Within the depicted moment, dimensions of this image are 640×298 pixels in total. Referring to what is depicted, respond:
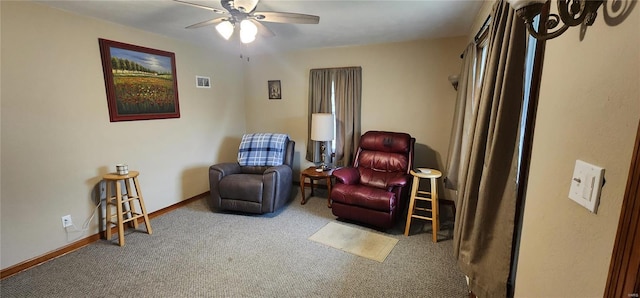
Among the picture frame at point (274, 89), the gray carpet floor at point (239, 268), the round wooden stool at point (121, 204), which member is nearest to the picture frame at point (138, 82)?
the round wooden stool at point (121, 204)

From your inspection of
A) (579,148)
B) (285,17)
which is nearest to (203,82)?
(285,17)

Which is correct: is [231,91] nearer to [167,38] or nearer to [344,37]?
[167,38]

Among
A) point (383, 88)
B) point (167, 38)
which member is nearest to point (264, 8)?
point (167, 38)

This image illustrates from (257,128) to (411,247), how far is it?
125 inches

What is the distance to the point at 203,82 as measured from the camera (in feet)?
12.6

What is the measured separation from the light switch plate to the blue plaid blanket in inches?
127

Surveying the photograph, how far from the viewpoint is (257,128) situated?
4.67 metres

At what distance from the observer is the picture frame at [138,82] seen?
8.97 feet

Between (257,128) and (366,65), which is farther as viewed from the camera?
(257,128)

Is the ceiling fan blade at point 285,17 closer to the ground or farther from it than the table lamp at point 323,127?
farther from it

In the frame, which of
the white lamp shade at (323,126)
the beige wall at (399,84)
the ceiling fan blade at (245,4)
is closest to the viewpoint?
the ceiling fan blade at (245,4)

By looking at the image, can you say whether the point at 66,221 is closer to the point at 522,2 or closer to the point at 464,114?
the point at 522,2

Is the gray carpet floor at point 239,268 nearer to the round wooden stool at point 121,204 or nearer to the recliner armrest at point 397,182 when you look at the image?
the round wooden stool at point 121,204

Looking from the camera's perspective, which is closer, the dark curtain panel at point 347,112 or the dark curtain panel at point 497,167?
the dark curtain panel at point 497,167
